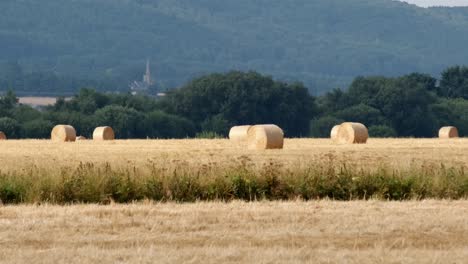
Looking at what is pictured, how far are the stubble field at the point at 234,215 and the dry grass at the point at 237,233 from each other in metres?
0.02

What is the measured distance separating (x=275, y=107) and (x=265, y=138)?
86.1 meters

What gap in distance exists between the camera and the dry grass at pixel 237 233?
1377 centimetres

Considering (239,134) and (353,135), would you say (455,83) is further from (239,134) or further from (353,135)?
(353,135)

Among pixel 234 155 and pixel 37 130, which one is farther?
pixel 37 130

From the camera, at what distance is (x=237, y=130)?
49.4m

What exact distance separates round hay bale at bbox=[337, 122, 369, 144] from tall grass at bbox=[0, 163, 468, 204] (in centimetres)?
2165

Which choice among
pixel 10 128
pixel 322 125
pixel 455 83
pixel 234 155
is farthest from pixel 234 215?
pixel 455 83

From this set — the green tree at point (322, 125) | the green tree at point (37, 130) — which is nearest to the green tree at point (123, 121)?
the green tree at point (37, 130)

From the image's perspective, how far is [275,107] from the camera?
12425 cm

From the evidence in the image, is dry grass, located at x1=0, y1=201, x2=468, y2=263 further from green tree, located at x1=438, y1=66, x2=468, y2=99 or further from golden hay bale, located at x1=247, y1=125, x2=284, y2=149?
green tree, located at x1=438, y1=66, x2=468, y2=99

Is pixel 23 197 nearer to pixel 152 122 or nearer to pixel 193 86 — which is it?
pixel 152 122

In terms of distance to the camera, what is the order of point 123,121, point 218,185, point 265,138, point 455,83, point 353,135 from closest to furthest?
point 218,185 < point 265,138 < point 353,135 < point 123,121 < point 455,83

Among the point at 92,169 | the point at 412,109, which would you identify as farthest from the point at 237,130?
the point at 412,109

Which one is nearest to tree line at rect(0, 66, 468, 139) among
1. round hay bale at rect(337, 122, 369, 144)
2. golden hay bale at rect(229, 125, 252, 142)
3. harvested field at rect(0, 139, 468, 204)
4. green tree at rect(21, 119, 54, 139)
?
green tree at rect(21, 119, 54, 139)
